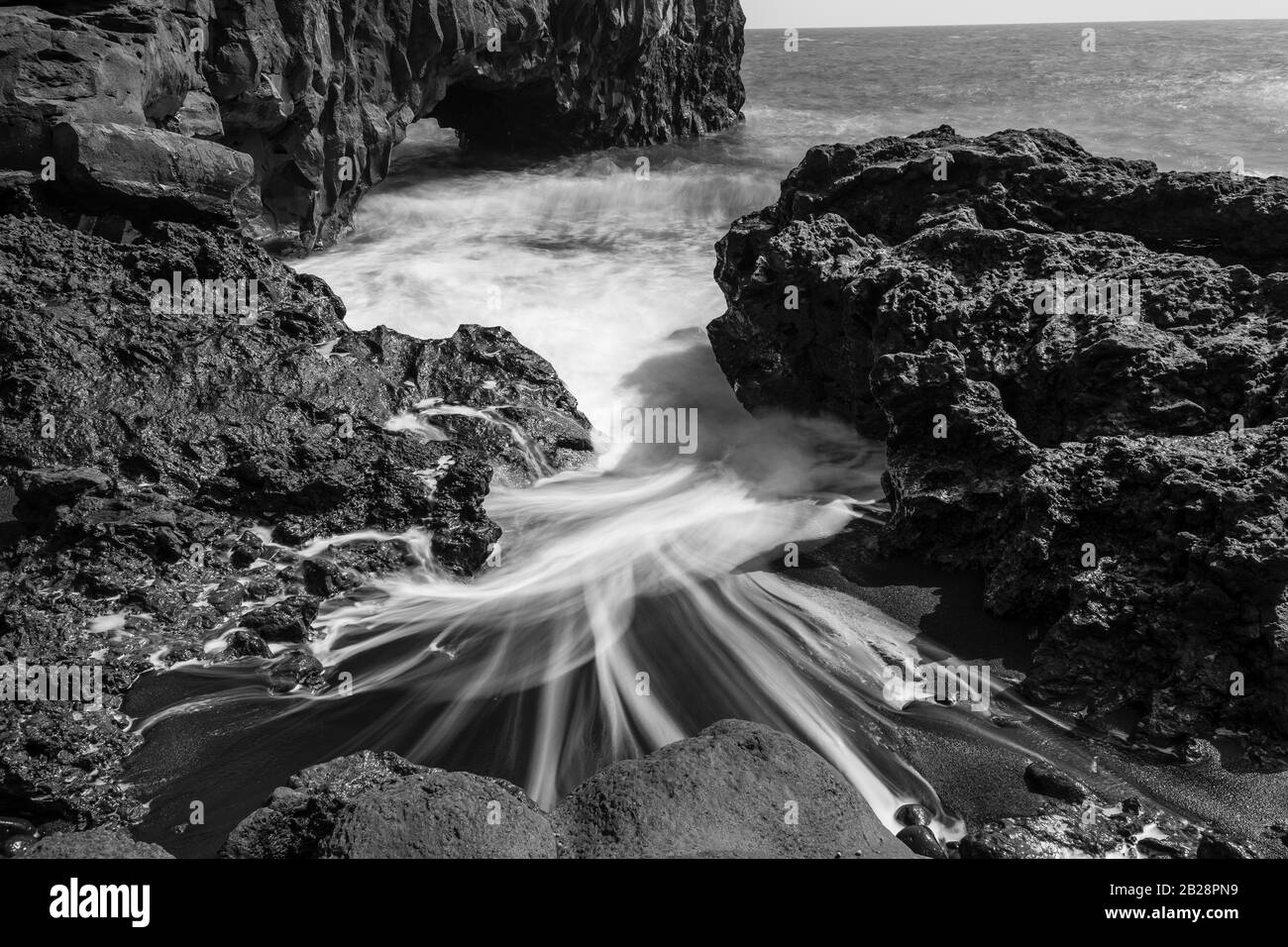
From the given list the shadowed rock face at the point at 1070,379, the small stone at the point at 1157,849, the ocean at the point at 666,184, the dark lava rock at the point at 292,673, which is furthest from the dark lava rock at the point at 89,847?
the ocean at the point at 666,184

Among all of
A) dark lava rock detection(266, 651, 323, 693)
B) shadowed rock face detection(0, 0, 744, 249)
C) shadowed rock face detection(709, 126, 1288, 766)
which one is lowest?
dark lava rock detection(266, 651, 323, 693)

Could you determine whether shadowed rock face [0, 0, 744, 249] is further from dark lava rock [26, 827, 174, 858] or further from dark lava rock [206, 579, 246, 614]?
dark lava rock [26, 827, 174, 858]

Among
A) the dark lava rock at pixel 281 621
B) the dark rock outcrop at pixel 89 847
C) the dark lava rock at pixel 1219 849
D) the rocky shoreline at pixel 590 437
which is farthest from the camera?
the dark lava rock at pixel 281 621

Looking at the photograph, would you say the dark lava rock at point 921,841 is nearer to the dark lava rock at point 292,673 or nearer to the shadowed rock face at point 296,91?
the dark lava rock at point 292,673

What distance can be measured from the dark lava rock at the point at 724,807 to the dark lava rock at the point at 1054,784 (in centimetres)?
123

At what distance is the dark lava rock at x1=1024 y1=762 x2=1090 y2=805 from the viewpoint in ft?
15.7

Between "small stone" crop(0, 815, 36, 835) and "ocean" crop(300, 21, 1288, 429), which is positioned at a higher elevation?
"ocean" crop(300, 21, 1288, 429)

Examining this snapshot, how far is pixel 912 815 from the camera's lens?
15.8ft

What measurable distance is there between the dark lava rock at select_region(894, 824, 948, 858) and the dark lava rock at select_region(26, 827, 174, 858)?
294cm

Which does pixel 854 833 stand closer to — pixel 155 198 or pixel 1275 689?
pixel 1275 689

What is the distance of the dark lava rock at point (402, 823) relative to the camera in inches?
136

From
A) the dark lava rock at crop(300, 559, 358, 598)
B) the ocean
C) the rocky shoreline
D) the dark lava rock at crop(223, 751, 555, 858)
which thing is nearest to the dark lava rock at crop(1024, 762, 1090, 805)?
the rocky shoreline
